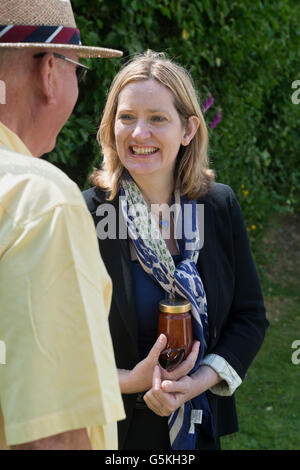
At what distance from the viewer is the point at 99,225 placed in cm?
206

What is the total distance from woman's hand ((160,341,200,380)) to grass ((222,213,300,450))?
2.08 m

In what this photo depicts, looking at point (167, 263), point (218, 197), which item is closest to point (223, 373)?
point (167, 263)

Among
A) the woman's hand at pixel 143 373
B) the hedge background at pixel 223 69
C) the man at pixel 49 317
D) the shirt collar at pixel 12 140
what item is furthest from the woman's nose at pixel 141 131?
the hedge background at pixel 223 69

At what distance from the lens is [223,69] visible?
4.91 metres

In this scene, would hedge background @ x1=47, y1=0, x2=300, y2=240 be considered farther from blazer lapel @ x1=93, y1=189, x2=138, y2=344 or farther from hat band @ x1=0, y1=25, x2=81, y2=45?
hat band @ x1=0, y1=25, x2=81, y2=45

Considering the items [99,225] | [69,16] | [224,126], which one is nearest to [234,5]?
[224,126]

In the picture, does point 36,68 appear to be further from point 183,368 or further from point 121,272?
point 183,368

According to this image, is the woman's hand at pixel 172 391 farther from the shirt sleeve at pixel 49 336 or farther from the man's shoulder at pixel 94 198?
the shirt sleeve at pixel 49 336

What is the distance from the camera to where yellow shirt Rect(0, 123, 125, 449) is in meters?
0.95

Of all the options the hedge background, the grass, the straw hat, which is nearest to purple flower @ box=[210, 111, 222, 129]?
the hedge background

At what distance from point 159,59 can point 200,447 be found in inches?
57.4

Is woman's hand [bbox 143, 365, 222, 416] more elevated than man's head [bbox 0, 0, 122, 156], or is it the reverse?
man's head [bbox 0, 0, 122, 156]
